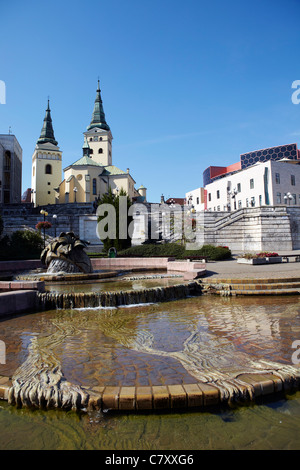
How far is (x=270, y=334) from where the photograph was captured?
5688 millimetres

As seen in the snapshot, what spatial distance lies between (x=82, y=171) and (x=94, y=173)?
8.98 feet

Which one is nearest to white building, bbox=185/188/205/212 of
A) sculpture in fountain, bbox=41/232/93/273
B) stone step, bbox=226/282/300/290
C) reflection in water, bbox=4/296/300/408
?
sculpture in fountain, bbox=41/232/93/273

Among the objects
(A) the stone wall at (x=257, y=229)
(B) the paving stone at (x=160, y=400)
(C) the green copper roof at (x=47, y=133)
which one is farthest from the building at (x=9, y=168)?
(B) the paving stone at (x=160, y=400)

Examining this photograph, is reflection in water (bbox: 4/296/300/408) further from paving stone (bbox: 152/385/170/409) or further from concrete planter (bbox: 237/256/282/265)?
concrete planter (bbox: 237/256/282/265)

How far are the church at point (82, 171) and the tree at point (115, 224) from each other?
104 ft

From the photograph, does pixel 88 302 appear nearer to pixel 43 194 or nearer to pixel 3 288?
pixel 3 288

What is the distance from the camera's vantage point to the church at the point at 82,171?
216 feet

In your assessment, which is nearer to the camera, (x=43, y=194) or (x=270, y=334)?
(x=270, y=334)

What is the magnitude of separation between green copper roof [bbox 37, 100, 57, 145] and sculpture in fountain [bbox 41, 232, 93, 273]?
67.9 metres

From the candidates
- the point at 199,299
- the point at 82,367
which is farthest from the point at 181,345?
the point at 199,299

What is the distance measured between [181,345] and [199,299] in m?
5.10

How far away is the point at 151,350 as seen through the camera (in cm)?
492
